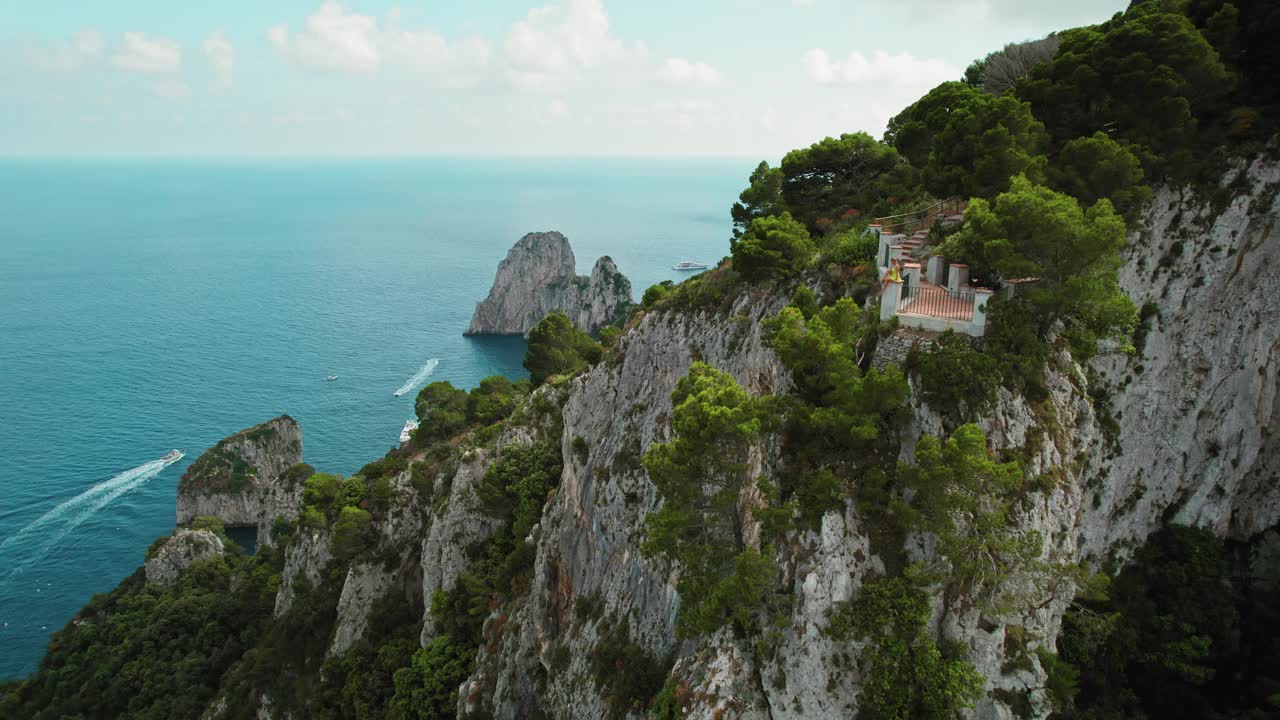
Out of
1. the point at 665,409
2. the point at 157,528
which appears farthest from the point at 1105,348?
the point at 157,528

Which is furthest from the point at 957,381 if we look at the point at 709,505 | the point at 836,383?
the point at 709,505

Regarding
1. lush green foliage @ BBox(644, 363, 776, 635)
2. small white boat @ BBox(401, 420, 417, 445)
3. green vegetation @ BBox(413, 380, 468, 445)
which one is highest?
lush green foliage @ BBox(644, 363, 776, 635)

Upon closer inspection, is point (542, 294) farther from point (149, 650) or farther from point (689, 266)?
point (149, 650)

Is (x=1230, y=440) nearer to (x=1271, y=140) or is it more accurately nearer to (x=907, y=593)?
(x=1271, y=140)

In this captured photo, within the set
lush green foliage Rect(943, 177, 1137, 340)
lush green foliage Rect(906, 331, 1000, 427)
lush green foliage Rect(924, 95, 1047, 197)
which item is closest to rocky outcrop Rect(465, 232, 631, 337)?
lush green foliage Rect(924, 95, 1047, 197)

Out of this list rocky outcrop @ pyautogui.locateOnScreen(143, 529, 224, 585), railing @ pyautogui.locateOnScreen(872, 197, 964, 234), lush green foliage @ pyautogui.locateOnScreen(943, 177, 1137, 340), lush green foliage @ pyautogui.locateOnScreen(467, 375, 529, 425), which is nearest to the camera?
lush green foliage @ pyautogui.locateOnScreen(943, 177, 1137, 340)

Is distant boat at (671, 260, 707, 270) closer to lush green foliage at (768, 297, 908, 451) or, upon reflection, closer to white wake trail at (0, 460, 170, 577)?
white wake trail at (0, 460, 170, 577)

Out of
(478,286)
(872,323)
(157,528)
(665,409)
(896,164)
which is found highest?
(896,164)
